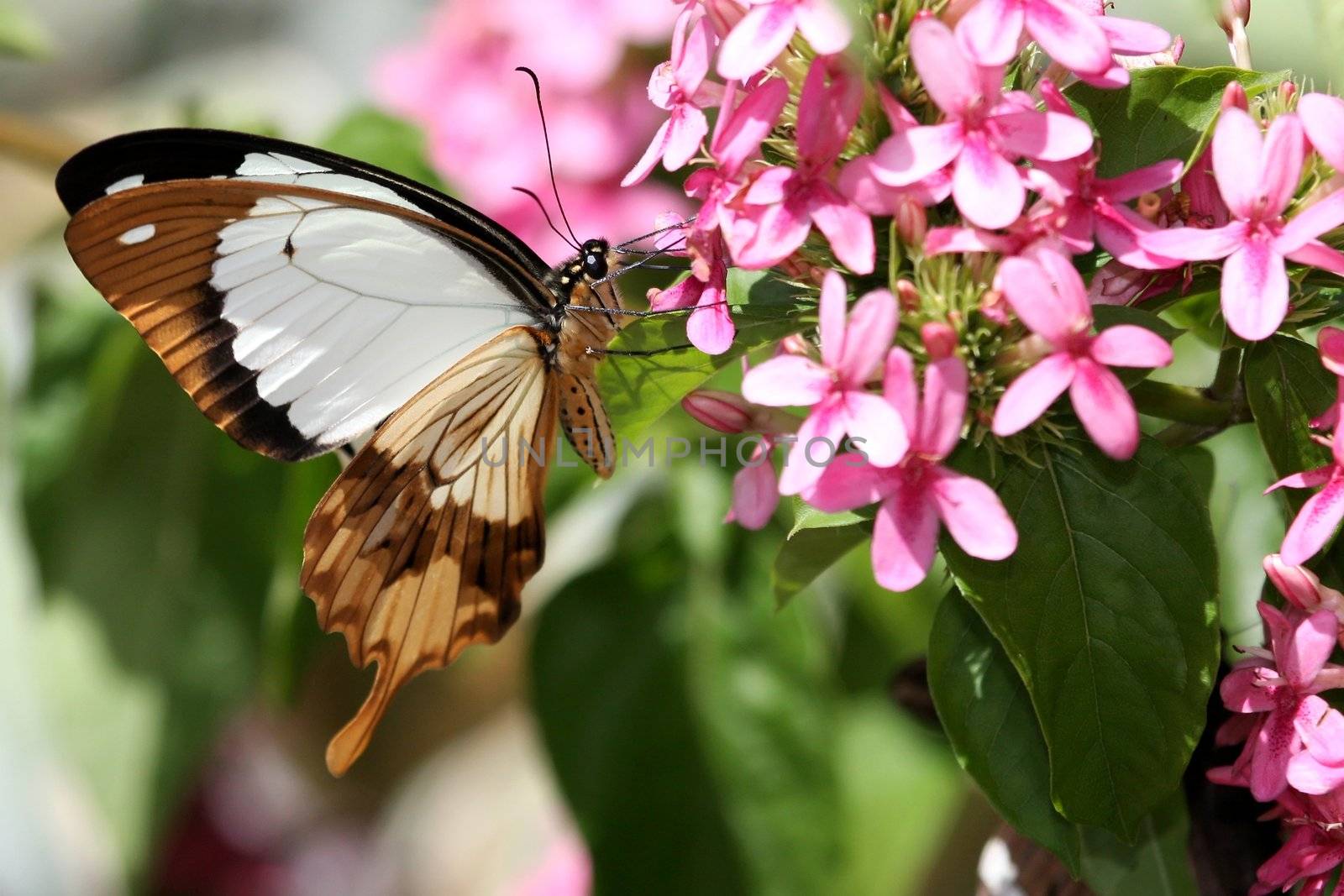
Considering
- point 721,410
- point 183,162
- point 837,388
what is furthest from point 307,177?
point 837,388

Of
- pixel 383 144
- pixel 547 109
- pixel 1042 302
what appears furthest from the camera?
pixel 547 109

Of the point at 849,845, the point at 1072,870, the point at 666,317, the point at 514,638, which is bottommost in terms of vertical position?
the point at 514,638

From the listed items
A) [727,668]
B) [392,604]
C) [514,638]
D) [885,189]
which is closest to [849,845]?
[727,668]

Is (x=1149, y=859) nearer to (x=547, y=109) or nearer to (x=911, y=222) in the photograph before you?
(x=911, y=222)

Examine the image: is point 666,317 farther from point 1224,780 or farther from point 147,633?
point 147,633

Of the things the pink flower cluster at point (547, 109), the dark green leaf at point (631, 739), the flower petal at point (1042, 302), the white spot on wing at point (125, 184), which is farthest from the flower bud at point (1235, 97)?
the pink flower cluster at point (547, 109)

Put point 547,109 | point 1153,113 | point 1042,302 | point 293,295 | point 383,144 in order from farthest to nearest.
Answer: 1. point 547,109
2. point 383,144
3. point 293,295
4. point 1153,113
5. point 1042,302

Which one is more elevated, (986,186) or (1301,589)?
(986,186)
